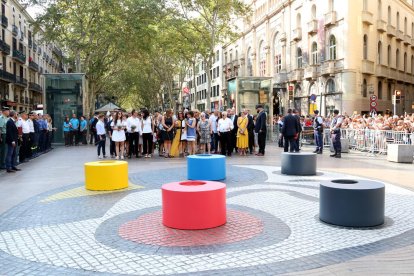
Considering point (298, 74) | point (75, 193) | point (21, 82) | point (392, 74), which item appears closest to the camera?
point (75, 193)

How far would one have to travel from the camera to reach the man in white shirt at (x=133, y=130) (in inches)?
621

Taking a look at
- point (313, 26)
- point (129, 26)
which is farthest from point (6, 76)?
point (313, 26)

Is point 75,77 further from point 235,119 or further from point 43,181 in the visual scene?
point 43,181

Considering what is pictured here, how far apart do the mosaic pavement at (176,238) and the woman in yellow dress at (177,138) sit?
7684mm

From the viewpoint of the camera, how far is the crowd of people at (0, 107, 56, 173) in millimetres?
12539

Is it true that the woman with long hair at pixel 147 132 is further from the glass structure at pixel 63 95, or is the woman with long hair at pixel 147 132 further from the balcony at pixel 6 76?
the balcony at pixel 6 76

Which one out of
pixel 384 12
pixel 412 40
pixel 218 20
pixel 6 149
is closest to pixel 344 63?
pixel 384 12

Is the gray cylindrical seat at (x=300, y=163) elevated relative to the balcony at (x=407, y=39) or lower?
lower

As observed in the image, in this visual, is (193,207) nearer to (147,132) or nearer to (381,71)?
(147,132)

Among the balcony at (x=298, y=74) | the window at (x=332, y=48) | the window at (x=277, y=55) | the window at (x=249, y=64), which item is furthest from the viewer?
the window at (x=249, y=64)

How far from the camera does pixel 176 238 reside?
5746mm

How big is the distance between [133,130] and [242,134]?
4.57 metres

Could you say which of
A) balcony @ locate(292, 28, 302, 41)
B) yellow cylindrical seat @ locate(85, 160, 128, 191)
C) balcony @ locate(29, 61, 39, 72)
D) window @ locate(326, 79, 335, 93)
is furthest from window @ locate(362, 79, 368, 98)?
balcony @ locate(29, 61, 39, 72)

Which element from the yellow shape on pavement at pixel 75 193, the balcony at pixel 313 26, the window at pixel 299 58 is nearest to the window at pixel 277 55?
the window at pixel 299 58
